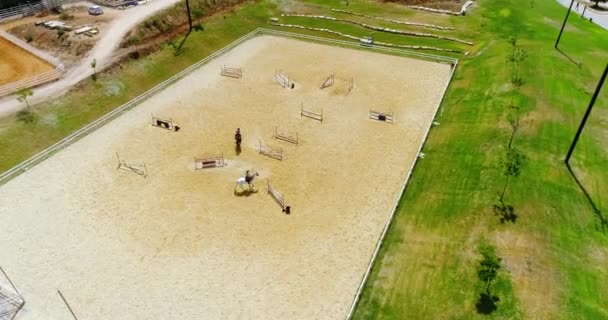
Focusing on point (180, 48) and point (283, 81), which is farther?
point (180, 48)

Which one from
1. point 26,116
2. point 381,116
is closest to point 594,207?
point 381,116

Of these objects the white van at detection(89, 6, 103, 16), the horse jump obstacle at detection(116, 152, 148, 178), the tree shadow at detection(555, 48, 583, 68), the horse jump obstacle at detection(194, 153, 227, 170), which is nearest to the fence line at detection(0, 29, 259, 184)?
the horse jump obstacle at detection(116, 152, 148, 178)

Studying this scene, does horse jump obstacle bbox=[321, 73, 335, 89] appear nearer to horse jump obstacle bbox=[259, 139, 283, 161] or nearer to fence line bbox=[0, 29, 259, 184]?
horse jump obstacle bbox=[259, 139, 283, 161]

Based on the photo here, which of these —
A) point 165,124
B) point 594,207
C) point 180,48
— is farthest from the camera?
point 180,48

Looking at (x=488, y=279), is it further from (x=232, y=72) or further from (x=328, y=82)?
(x=232, y=72)

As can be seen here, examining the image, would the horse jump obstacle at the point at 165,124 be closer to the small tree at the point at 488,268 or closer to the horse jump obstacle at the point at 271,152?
the horse jump obstacle at the point at 271,152

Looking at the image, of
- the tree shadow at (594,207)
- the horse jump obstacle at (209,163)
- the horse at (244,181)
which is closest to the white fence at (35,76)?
the horse jump obstacle at (209,163)

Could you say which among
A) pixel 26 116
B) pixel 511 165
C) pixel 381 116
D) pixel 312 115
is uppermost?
pixel 511 165
